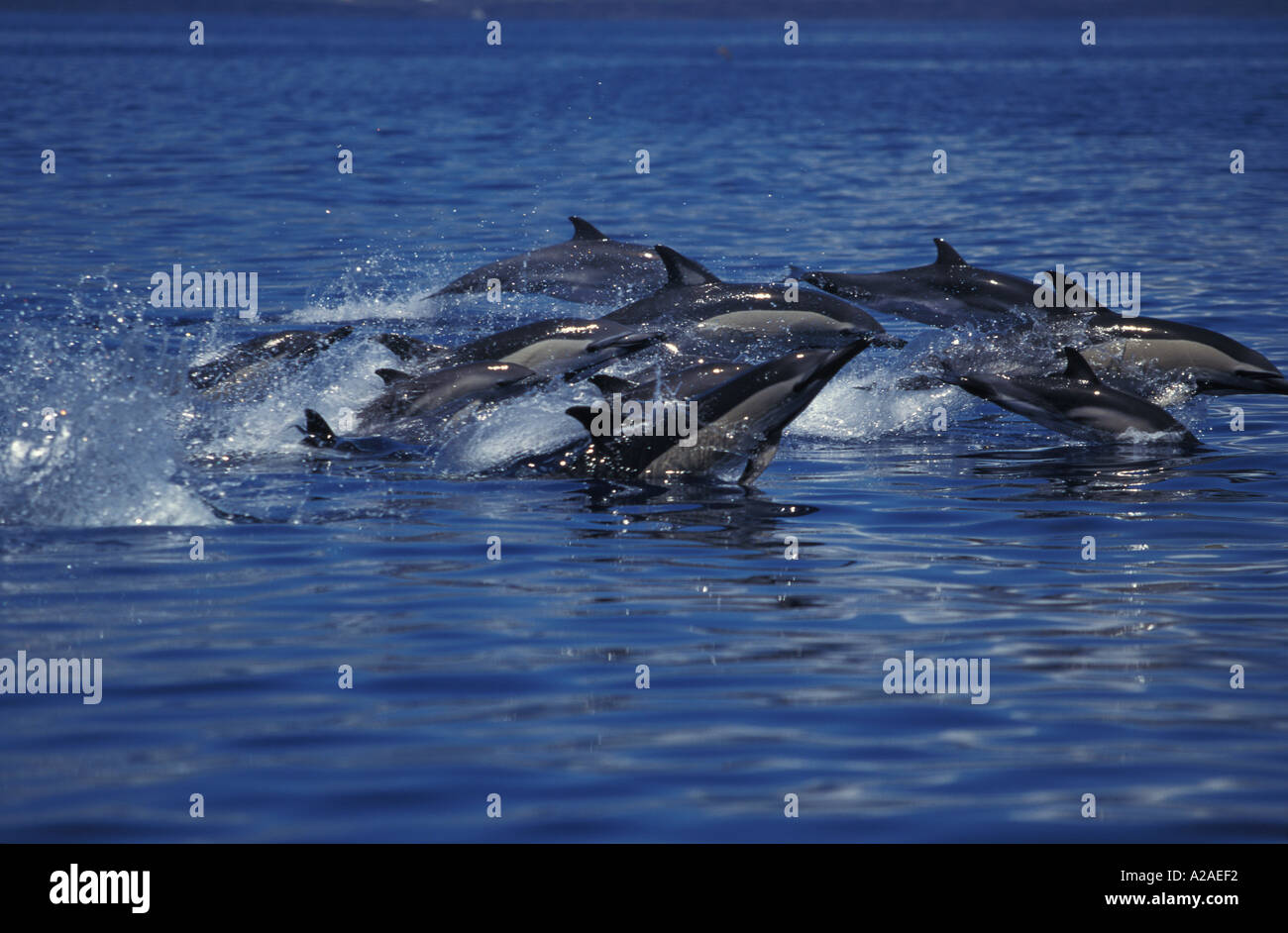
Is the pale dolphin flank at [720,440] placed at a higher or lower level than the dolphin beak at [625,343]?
lower

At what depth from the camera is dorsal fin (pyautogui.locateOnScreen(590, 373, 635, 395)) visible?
10.1 meters

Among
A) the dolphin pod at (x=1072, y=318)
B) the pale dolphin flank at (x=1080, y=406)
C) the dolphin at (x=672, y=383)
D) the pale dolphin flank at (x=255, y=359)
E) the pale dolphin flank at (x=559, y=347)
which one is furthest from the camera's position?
the dolphin pod at (x=1072, y=318)

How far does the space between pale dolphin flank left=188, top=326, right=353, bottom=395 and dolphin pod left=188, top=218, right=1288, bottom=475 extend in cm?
2

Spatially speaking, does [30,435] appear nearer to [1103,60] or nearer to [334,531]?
[334,531]

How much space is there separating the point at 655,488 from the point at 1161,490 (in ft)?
10.6

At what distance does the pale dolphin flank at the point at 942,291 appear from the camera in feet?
45.4

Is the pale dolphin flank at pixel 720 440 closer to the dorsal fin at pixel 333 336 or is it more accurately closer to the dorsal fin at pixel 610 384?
the dorsal fin at pixel 610 384

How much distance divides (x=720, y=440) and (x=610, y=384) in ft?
2.66

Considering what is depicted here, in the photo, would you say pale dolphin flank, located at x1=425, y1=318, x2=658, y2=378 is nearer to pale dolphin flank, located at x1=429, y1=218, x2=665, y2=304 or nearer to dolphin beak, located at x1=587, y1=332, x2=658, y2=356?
dolphin beak, located at x1=587, y1=332, x2=658, y2=356

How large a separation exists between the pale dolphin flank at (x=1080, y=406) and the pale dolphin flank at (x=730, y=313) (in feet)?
6.00

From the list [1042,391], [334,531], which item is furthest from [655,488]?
[1042,391]

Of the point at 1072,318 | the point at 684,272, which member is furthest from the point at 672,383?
the point at 1072,318

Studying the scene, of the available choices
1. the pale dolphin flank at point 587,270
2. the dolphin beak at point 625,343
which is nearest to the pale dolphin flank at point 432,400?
the dolphin beak at point 625,343

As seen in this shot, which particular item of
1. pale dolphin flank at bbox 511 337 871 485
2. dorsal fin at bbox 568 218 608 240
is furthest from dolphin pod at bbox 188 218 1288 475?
dorsal fin at bbox 568 218 608 240
